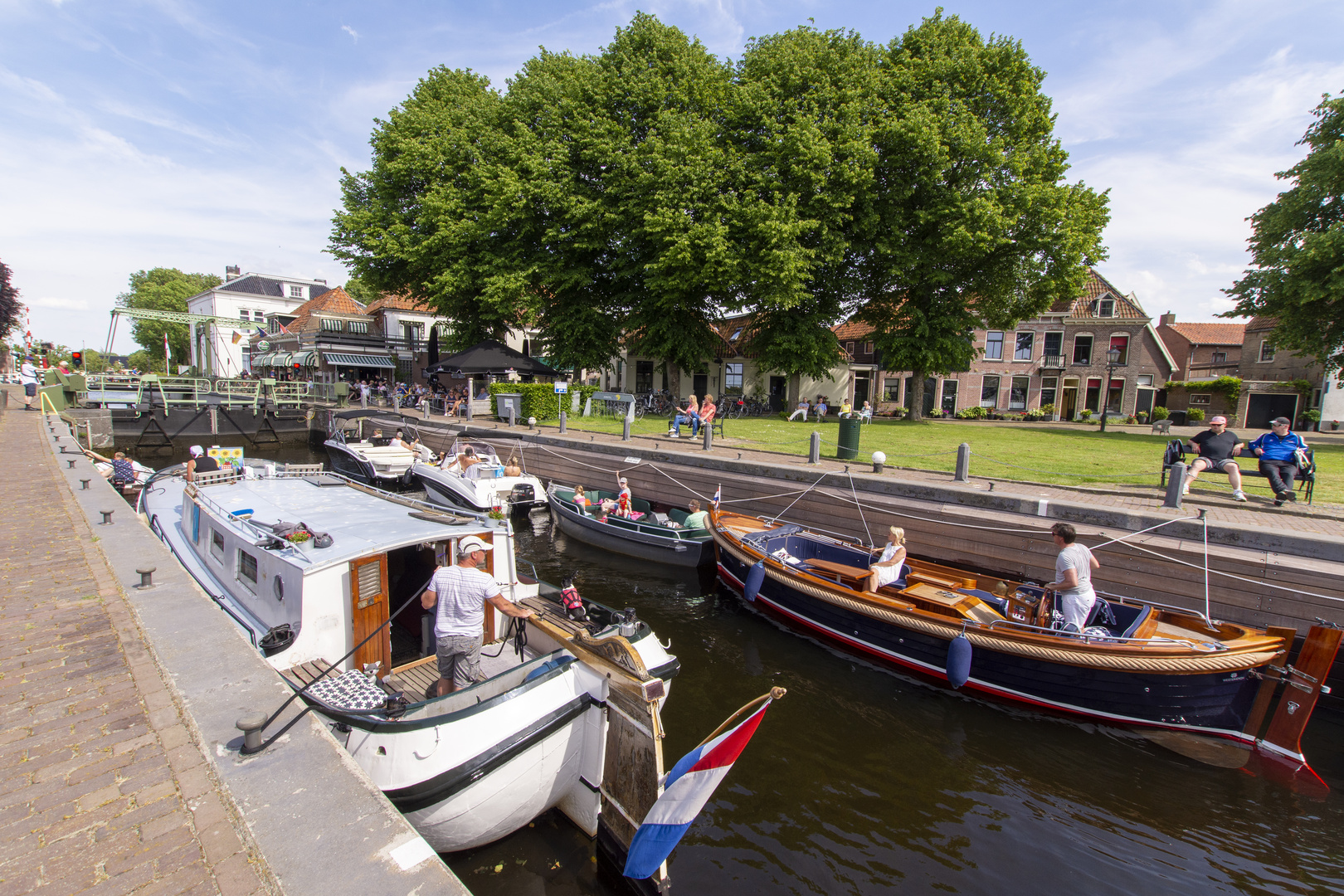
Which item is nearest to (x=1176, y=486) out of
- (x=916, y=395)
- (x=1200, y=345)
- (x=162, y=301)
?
(x=916, y=395)

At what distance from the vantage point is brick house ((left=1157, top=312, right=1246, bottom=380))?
41.7 metres

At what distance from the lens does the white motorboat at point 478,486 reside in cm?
1584

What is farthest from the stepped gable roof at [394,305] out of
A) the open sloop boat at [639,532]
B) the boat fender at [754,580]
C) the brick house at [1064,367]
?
the boat fender at [754,580]

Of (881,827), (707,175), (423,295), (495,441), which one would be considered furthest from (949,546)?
(423,295)

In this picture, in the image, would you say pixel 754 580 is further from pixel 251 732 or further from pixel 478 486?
pixel 478 486

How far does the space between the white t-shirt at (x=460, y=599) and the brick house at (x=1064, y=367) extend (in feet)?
105

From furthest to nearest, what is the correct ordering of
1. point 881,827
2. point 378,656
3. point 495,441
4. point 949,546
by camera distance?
point 495,441
point 949,546
point 378,656
point 881,827

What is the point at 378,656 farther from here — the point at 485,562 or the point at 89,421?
the point at 89,421

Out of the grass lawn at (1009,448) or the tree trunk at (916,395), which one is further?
the tree trunk at (916,395)

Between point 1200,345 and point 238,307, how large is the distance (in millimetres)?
88416

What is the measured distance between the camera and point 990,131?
2358 cm

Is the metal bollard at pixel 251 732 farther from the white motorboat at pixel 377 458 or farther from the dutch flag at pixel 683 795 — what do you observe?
the white motorboat at pixel 377 458

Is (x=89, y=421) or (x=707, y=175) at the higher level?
(x=707, y=175)

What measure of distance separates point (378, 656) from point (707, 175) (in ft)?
69.2
